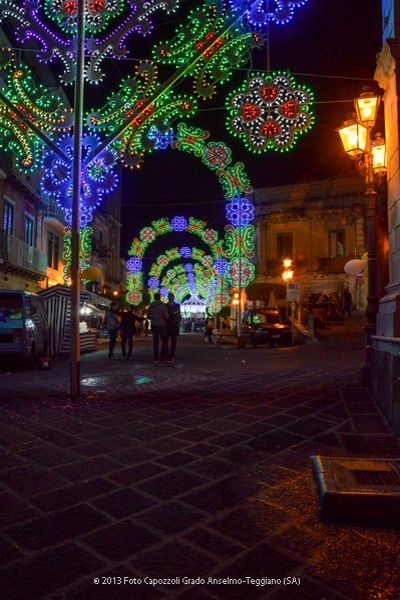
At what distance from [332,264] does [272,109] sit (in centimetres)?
2471

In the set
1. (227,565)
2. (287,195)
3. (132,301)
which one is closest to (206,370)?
(227,565)

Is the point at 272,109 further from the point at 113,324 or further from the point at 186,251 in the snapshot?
the point at 186,251

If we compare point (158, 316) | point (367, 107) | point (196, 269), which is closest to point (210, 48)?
point (367, 107)

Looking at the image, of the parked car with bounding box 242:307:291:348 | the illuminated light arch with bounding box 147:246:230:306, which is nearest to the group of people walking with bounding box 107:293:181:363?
the parked car with bounding box 242:307:291:348

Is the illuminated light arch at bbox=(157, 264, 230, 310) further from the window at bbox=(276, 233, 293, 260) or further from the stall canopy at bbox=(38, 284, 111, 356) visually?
the stall canopy at bbox=(38, 284, 111, 356)

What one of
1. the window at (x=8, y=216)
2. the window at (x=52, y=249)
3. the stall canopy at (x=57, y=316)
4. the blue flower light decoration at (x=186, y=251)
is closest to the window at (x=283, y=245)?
the blue flower light decoration at (x=186, y=251)

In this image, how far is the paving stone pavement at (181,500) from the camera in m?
1.97

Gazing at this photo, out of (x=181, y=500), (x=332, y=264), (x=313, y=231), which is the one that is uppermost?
(x=313, y=231)

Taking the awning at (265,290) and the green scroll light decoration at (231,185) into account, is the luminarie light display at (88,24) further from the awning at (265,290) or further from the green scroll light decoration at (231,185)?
the awning at (265,290)

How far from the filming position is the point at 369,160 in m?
6.78

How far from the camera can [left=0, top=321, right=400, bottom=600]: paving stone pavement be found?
1.97 metres

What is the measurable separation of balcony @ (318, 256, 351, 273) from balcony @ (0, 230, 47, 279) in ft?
62.6

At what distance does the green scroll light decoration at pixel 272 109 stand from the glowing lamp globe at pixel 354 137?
1741 mm

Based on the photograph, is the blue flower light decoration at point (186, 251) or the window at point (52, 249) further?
the blue flower light decoration at point (186, 251)
